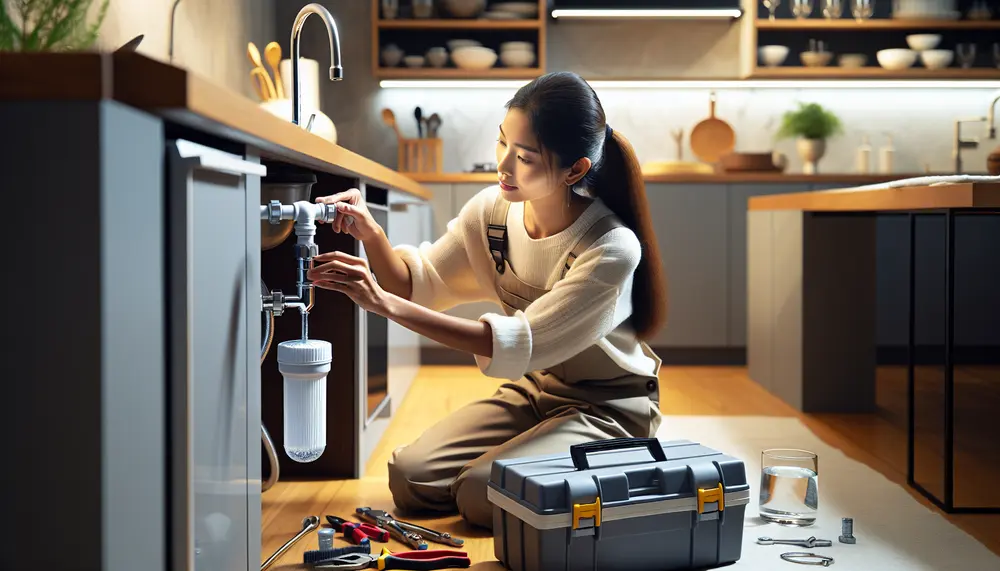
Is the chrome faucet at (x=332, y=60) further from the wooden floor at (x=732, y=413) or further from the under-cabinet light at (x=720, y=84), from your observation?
the under-cabinet light at (x=720, y=84)

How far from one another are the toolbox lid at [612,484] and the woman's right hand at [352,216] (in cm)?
54

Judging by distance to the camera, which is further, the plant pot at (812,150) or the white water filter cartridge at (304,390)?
the plant pot at (812,150)

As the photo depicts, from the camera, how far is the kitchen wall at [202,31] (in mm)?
3213

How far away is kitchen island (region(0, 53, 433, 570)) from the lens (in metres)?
0.89

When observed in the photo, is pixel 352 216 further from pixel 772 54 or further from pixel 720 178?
pixel 772 54

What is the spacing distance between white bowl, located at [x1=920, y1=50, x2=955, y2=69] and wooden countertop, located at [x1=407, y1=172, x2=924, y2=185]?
0.65 metres

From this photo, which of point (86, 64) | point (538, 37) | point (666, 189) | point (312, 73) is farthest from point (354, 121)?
point (86, 64)

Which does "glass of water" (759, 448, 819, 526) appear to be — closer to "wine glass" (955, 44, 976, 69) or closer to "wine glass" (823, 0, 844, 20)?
"wine glass" (823, 0, 844, 20)

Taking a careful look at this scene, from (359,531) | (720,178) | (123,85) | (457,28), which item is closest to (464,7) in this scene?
(457,28)

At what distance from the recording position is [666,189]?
445 cm

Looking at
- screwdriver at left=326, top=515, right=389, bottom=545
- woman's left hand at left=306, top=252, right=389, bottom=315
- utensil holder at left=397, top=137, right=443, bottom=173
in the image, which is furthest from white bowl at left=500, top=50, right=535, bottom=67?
woman's left hand at left=306, top=252, right=389, bottom=315

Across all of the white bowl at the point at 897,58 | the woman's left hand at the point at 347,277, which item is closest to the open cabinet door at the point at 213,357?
the woman's left hand at the point at 347,277

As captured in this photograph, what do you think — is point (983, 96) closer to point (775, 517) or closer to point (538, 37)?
point (538, 37)

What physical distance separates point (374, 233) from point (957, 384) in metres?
2.82
